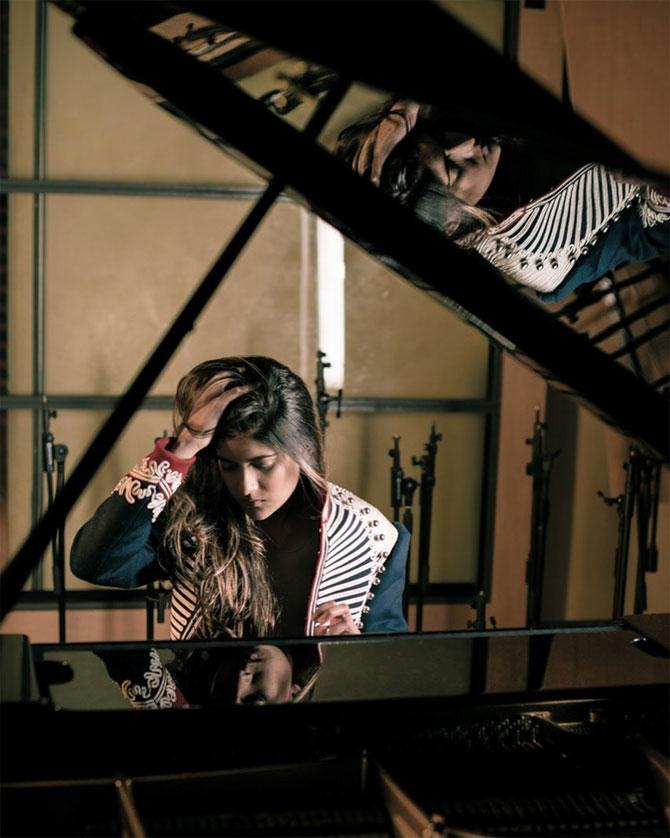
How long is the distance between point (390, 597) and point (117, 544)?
1.84 feet

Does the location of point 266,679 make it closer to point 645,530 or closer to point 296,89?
point 296,89

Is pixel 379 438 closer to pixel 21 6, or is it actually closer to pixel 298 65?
pixel 21 6

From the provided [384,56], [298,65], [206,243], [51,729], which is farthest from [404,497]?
[384,56]

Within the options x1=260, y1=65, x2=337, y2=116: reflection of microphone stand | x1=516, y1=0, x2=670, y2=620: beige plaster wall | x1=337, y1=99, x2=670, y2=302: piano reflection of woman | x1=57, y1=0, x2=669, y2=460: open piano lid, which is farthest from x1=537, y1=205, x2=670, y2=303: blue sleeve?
x1=516, y1=0, x2=670, y2=620: beige plaster wall

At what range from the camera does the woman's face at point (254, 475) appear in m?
2.18

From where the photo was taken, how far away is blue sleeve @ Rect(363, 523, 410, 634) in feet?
7.02

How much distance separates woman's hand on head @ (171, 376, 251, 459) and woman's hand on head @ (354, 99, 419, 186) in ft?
2.02

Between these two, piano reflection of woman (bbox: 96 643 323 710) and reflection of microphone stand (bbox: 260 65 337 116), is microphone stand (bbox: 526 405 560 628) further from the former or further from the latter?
piano reflection of woman (bbox: 96 643 323 710)

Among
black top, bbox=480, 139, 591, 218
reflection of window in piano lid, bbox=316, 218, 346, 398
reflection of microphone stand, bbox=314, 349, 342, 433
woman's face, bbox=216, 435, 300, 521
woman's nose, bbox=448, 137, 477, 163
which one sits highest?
woman's nose, bbox=448, 137, 477, 163

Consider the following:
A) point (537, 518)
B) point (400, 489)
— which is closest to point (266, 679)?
point (400, 489)

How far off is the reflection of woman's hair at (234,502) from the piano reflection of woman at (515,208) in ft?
2.02

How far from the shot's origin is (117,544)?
2078mm

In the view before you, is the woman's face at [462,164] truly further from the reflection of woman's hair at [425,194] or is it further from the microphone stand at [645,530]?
the microphone stand at [645,530]

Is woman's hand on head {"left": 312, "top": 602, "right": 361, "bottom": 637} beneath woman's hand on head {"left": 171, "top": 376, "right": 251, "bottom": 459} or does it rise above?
beneath
